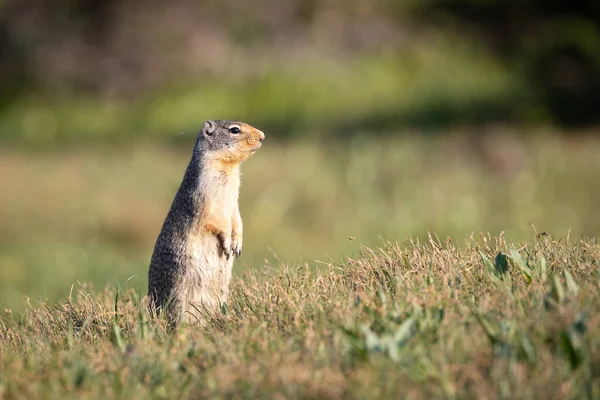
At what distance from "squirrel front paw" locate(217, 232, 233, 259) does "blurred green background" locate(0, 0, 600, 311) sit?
14.5 ft

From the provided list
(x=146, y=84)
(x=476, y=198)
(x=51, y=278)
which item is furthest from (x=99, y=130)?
(x=476, y=198)

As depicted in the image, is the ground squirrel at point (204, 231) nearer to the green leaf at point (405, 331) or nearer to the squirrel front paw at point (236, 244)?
the squirrel front paw at point (236, 244)

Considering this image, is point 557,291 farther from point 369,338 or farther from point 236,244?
point 236,244

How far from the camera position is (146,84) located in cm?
1708

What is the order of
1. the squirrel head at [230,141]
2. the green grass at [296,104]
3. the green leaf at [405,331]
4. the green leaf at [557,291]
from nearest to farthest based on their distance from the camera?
the green leaf at [405,331] < the green leaf at [557,291] < the squirrel head at [230,141] < the green grass at [296,104]

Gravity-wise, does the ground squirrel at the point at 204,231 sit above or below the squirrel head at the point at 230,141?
below

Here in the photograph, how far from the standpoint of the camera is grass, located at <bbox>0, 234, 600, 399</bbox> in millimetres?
3779

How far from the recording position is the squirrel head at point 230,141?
21.9 feet

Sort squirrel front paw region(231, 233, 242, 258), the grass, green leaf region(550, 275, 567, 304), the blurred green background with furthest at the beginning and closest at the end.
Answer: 1. the blurred green background
2. squirrel front paw region(231, 233, 242, 258)
3. green leaf region(550, 275, 567, 304)
4. the grass

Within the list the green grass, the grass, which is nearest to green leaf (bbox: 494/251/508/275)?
the grass

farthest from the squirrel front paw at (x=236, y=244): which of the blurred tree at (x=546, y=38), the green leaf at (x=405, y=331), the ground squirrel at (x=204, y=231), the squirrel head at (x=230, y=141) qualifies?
the blurred tree at (x=546, y=38)

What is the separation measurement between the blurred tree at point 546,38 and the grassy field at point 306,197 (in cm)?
227

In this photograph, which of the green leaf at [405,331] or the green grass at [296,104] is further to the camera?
the green grass at [296,104]

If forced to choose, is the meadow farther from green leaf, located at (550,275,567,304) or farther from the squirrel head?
the squirrel head
